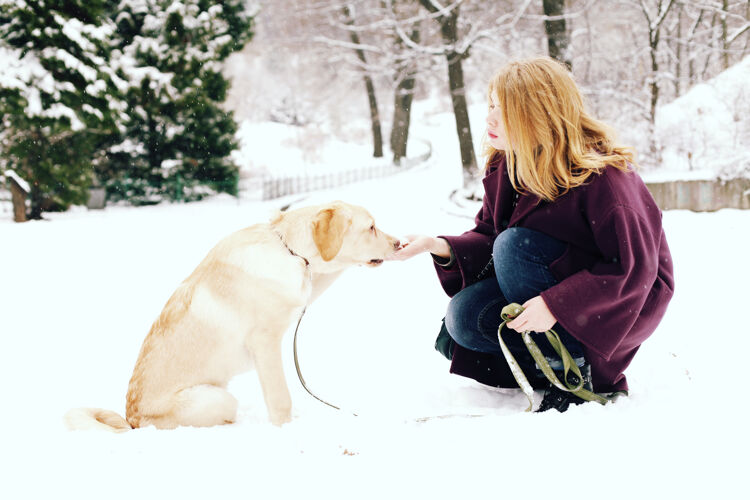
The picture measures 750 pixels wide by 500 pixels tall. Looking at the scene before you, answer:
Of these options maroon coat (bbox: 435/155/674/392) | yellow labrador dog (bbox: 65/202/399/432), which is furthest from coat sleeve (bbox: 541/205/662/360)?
yellow labrador dog (bbox: 65/202/399/432)

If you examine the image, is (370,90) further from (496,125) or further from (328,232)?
(328,232)

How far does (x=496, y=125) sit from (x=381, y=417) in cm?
148

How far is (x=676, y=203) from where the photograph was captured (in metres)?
10.1

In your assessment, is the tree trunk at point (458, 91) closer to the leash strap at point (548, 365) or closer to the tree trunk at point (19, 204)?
the tree trunk at point (19, 204)

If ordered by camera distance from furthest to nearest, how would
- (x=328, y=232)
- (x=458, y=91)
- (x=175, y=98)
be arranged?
1. (x=175, y=98)
2. (x=458, y=91)
3. (x=328, y=232)

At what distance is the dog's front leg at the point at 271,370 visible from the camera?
8.02 feet

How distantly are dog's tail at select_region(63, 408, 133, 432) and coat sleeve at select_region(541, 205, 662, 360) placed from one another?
1.94 meters

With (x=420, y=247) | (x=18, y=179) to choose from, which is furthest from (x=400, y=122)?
(x=420, y=247)

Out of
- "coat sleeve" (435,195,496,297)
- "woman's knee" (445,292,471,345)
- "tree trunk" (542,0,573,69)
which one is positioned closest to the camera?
"woman's knee" (445,292,471,345)

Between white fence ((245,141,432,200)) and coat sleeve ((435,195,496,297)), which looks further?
white fence ((245,141,432,200))

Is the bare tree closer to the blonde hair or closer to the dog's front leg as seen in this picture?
the blonde hair

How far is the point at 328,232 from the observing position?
2.50 metres

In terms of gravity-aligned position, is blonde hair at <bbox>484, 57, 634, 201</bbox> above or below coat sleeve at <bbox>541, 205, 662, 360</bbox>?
above

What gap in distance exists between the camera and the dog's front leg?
2.44 meters
